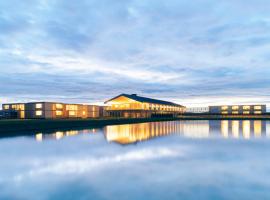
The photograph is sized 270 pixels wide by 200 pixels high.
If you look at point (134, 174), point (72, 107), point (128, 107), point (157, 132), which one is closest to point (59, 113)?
point (72, 107)

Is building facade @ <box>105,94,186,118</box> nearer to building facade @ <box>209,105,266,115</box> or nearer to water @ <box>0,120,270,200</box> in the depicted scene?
water @ <box>0,120,270,200</box>

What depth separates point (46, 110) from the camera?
158ft

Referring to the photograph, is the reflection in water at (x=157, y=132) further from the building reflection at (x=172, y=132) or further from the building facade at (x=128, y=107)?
the building facade at (x=128, y=107)

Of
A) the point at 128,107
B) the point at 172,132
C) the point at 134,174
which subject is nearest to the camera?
the point at 134,174

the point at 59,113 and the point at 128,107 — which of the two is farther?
the point at 128,107

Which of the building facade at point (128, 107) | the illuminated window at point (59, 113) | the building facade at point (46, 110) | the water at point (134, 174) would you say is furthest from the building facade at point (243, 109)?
the water at point (134, 174)

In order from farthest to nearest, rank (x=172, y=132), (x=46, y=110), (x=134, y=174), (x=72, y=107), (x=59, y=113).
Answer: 1. (x=72, y=107)
2. (x=59, y=113)
3. (x=46, y=110)
4. (x=172, y=132)
5. (x=134, y=174)

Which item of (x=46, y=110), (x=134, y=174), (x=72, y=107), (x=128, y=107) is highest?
(x=72, y=107)

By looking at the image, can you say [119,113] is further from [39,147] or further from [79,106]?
[39,147]

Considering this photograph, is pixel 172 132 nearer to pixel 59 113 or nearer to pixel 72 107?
pixel 59 113

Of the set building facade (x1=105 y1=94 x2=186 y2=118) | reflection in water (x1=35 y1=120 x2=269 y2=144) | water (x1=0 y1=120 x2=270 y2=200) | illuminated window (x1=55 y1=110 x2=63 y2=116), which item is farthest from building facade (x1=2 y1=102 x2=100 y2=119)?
water (x1=0 y1=120 x2=270 y2=200)

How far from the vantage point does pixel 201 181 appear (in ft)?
23.0

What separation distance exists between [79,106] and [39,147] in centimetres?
4382

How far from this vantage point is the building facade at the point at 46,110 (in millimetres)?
48406
